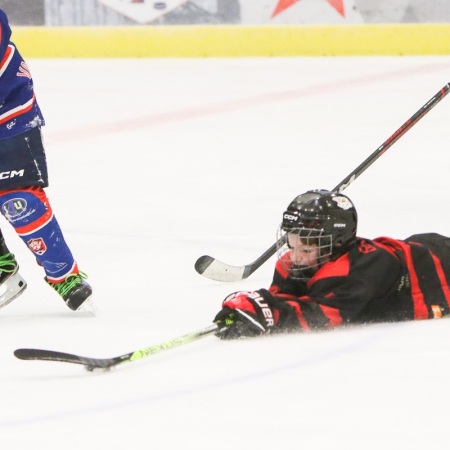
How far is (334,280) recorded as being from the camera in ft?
9.76

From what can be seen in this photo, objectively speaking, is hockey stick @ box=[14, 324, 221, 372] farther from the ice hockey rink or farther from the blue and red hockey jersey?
the blue and red hockey jersey

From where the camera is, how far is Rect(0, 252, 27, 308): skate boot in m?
3.40

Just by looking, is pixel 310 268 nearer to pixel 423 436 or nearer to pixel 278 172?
pixel 423 436

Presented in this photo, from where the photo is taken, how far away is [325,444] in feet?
7.17

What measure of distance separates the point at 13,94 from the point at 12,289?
1.80ft

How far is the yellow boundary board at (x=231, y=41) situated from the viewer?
31.3 feet

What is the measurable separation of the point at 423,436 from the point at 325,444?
0.18 m

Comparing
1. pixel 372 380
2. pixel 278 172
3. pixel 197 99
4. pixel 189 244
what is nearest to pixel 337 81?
pixel 197 99

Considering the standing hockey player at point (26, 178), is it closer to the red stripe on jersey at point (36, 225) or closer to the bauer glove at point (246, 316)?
the red stripe on jersey at point (36, 225)

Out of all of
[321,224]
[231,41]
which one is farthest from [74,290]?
[231,41]

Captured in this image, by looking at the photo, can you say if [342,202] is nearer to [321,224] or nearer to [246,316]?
[321,224]

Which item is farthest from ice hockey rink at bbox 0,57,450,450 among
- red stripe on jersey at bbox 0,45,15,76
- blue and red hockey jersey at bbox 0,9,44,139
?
red stripe on jersey at bbox 0,45,15,76

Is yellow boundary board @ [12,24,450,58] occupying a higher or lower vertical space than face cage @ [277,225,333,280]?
lower

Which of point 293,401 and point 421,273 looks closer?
point 293,401
